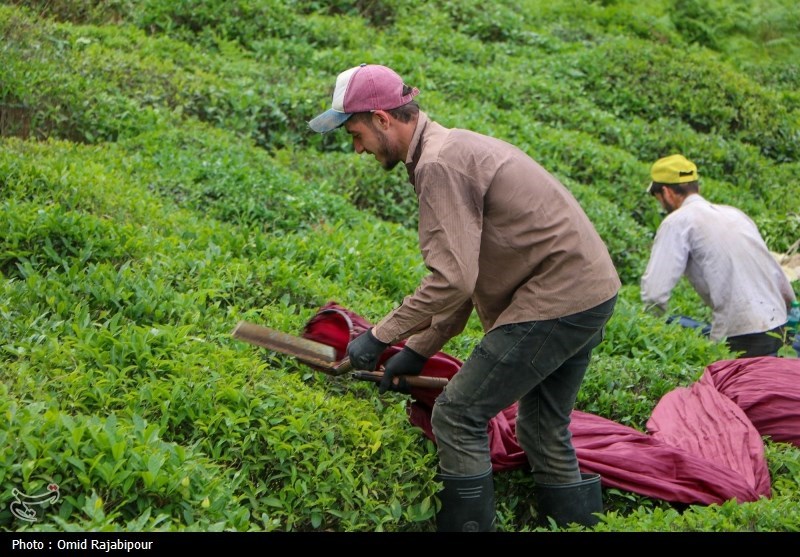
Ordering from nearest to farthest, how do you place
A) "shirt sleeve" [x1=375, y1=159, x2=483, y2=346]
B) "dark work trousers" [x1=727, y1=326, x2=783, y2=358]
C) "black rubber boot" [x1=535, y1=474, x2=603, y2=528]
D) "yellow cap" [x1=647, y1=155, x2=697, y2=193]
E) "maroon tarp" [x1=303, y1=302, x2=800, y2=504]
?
1. "shirt sleeve" [x1=375, y1=159, x2=483, y2=346]
2. "black rubber boot" [x1=535, y1=474, x2=603, y2=528]
3. "maroon tarp" [x1=303, y1=302, x2=800, y2=504]
4. "dark work trousers" [x1=727, y1=326, x2=783, y2=358]
5. "yellow cap" [x1=647, y1=155, x2=697, y2=193]

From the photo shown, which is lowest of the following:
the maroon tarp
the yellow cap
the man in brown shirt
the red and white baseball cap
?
the maroon tarp

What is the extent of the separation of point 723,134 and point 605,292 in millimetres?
8664

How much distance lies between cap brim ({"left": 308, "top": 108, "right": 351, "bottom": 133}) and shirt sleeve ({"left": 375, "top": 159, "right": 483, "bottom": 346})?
1.48 ft

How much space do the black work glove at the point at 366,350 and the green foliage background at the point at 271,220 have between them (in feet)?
1.54

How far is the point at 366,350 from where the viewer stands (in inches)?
167

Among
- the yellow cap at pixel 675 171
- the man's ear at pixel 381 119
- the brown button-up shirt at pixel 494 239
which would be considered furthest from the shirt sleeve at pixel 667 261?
the man's ear at pixel 381 119

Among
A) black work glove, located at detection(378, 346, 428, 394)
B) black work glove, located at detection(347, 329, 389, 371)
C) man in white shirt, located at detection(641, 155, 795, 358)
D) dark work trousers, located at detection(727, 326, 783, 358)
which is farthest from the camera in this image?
dark work trousers, located at detection(727, 326, 783, 358)

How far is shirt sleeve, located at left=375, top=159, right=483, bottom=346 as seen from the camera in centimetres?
391

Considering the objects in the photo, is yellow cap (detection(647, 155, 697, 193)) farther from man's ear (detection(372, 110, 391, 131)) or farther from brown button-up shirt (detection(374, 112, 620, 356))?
man's ear (detection(372, 110, 391, 131))

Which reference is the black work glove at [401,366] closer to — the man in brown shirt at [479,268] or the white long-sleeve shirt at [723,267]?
the man in brown shirt at [479,268]

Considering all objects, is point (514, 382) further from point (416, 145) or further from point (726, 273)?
point (726, 273)

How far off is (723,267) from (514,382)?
2.95m

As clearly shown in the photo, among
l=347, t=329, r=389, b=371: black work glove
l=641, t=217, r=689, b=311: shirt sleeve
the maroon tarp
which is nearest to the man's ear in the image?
l=347, t=329, r=389, b=371: black work glove
